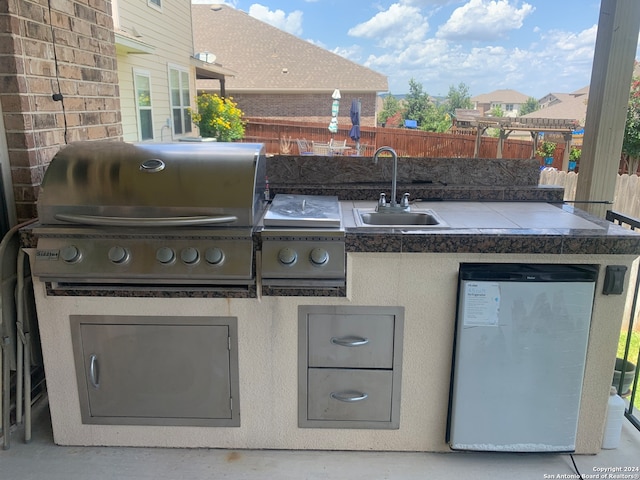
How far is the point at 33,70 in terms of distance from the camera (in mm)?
1908

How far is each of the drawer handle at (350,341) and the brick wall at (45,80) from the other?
144 cm

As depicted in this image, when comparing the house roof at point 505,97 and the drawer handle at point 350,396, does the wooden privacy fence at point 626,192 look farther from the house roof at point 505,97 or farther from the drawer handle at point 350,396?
the house roof at point 505,97

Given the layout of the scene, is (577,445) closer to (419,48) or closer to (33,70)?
(33,70)

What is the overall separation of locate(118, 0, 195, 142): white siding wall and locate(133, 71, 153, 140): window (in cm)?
12

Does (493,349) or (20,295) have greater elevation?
(20,295)

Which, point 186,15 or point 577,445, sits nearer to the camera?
point 577,445

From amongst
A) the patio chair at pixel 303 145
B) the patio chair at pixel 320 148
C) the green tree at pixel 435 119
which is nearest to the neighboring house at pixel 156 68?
the patio chair at pixel 303 145

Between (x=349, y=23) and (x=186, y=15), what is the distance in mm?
4683

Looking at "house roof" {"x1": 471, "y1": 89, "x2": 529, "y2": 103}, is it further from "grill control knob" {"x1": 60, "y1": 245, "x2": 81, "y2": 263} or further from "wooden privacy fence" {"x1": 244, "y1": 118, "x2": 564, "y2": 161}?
"grill control knob" {"x1": 60, "y1": 245, "x2": 81, "y2": 263}

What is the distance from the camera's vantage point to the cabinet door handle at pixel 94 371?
1809mm

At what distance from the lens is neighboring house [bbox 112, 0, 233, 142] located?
7078mm

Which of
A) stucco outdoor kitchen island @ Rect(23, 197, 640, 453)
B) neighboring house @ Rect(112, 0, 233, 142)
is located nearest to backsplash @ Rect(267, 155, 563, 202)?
stucco outdoor kitchen island @ Rect(23, 197, 640, 453)

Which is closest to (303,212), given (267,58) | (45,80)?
(45,80)

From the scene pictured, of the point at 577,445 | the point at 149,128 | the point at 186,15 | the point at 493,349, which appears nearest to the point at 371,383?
the point at 493,349
